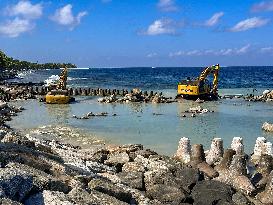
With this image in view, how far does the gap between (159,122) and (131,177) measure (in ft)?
60.4

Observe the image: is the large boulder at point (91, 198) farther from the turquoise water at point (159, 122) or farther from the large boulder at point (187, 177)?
the turquoise water at point (159, 122)

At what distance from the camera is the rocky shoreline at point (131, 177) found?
8.92 metres

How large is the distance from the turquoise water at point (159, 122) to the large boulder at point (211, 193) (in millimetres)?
7358

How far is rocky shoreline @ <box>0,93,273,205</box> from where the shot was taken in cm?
892

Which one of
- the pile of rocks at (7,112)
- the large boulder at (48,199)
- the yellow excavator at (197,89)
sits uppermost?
the large boulder at (48,199)

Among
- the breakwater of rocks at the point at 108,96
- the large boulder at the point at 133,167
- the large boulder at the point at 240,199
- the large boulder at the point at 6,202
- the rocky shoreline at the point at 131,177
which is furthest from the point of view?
the breakwater of rocks at the point at 108,96

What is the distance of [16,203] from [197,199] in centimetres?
504

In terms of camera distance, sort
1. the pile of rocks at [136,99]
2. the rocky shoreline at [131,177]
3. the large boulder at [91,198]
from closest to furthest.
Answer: the rocky shoreline at [131,177]
the large boulder at [91,198]
the pile of rocks at [136,99]

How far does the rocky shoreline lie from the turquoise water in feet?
14.7

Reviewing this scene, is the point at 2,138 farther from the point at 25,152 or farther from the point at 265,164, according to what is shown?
the point at 265,164

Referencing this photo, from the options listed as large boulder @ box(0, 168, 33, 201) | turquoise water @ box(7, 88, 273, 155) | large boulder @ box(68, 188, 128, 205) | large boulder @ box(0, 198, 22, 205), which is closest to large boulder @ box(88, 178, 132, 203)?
large boulder @ box(68, 188, 128, 205)

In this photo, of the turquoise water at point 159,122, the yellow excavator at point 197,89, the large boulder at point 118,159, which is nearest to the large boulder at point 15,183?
the large boulder at point 118,159

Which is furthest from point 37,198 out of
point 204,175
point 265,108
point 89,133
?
point 265,108

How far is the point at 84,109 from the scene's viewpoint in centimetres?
3959
